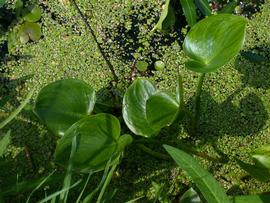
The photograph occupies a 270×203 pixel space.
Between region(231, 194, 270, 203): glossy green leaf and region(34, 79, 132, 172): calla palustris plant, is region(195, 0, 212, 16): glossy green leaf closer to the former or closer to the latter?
region(34, 79, 132, 172): calla palustris plant

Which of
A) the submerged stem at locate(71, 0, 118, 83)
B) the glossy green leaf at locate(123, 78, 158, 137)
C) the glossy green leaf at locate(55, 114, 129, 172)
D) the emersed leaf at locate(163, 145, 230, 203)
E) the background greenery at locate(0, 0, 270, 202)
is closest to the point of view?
the emersed leaf at locate(163, 145, 230, 203)

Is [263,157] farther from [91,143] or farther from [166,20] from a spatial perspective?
[166,20]

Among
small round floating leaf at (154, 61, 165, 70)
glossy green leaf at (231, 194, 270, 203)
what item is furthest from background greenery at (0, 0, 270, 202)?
glossy green leaf at (231, 194, 270, 203)

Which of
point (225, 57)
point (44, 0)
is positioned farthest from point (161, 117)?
point (44, 0)

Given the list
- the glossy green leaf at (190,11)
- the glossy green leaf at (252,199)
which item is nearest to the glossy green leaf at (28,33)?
the glossy green leaf at (190,11)

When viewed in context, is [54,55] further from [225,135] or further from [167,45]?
[225,135]

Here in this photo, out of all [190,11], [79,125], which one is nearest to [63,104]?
[79,125]

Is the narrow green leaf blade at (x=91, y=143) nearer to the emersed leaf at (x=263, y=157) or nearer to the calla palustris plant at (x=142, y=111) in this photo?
the calla palustris plant at (x=142, y=111)
